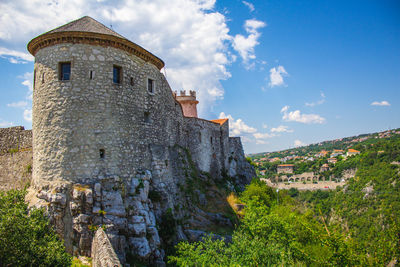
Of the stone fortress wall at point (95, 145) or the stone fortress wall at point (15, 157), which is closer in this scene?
the stone fortress wall at point (95, 145)

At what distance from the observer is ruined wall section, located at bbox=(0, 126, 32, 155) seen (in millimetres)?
20219

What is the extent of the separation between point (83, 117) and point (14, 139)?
9.81 m

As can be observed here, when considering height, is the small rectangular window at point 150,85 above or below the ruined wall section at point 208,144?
above

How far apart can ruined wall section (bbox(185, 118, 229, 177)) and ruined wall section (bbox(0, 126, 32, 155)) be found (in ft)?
44.3

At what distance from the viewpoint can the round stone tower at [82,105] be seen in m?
14.7

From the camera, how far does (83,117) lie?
14922 millimetres

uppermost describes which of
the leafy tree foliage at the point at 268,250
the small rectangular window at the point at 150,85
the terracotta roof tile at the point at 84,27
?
the terracotta roof tile at the point at 84,27

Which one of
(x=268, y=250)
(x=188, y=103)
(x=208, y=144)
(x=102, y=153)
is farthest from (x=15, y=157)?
(x=188, y=103)

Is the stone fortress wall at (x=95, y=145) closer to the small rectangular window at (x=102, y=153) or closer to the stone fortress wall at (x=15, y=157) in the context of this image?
the small rectangular window at (x=102, y=153)

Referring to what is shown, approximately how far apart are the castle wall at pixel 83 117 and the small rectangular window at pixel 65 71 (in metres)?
0.30

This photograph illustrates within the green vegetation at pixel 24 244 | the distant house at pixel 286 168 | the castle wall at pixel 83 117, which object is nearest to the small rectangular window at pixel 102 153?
the castle wall at pixel 83 117

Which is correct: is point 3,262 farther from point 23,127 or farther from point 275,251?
point 23,127

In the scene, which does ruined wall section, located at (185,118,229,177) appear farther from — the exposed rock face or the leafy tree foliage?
the exposed rock face

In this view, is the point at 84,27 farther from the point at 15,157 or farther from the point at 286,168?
the point at 286,168
